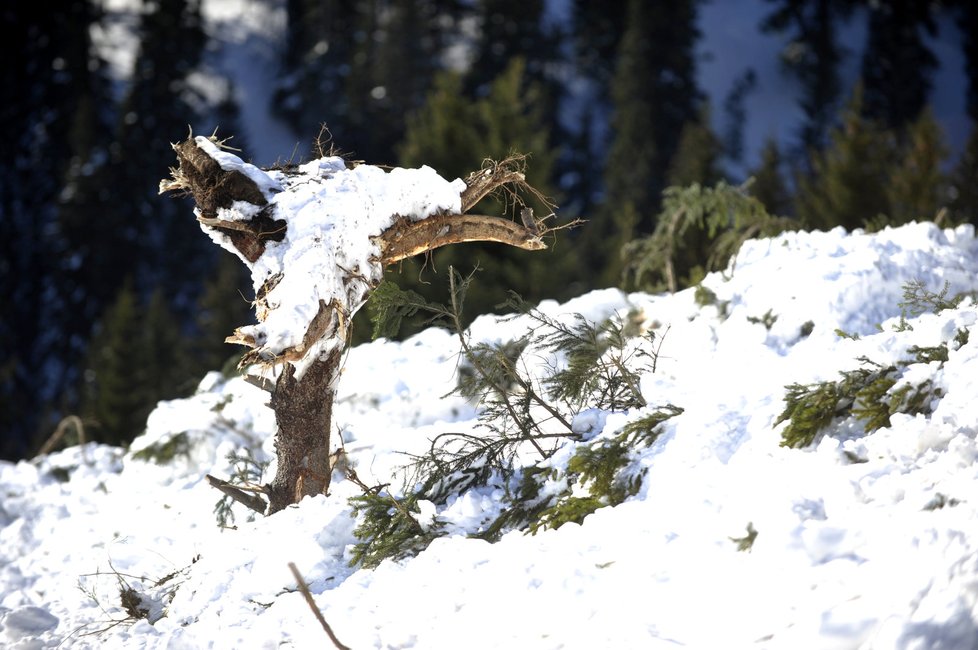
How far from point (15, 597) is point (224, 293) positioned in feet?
59.5

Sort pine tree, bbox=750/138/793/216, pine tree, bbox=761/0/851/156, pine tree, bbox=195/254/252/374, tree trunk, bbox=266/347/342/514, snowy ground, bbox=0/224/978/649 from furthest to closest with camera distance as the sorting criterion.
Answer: pine tree, bbox=761/0/851/156, pine tree, bbox=195/254/252/374, pine tree, bbox=750/138/793/216, tree trunk, bbox=266/347/342/514, snowy ground, bbox=0/224/978/649

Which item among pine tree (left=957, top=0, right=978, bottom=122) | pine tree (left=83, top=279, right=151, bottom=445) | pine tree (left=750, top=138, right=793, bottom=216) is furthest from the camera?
pine tree (left=957, top=0, right=978, bottom=122)

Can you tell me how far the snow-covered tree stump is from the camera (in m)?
4.71

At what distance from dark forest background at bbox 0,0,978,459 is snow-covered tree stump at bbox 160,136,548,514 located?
58.5 feet

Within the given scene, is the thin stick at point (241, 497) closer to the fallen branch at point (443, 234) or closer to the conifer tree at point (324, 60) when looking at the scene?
the fallen branch at point (443, 234)

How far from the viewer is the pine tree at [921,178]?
19.3m

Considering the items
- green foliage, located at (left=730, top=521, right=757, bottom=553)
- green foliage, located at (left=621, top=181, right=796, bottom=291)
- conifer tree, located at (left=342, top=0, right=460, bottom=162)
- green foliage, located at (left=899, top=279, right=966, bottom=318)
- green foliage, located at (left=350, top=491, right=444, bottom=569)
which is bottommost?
green foliage, located at (left=730, top=521, right=757, bottom=553)

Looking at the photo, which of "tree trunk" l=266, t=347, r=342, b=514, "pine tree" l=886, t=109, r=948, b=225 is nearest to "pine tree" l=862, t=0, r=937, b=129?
"pine tree" l=886, t=109, r=948, b=225

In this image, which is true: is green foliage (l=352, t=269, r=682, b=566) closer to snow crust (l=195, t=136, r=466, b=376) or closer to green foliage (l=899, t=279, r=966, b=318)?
snow crust (l=195, t=136, r=466, b=376)

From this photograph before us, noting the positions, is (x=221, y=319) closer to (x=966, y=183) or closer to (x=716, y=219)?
(x=716, y=219)

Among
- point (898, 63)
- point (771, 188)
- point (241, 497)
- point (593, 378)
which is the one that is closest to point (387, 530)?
point (241, 497)

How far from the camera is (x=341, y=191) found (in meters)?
5.10

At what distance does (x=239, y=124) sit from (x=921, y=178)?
2953 cm

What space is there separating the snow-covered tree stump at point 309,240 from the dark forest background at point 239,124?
1782 cm
